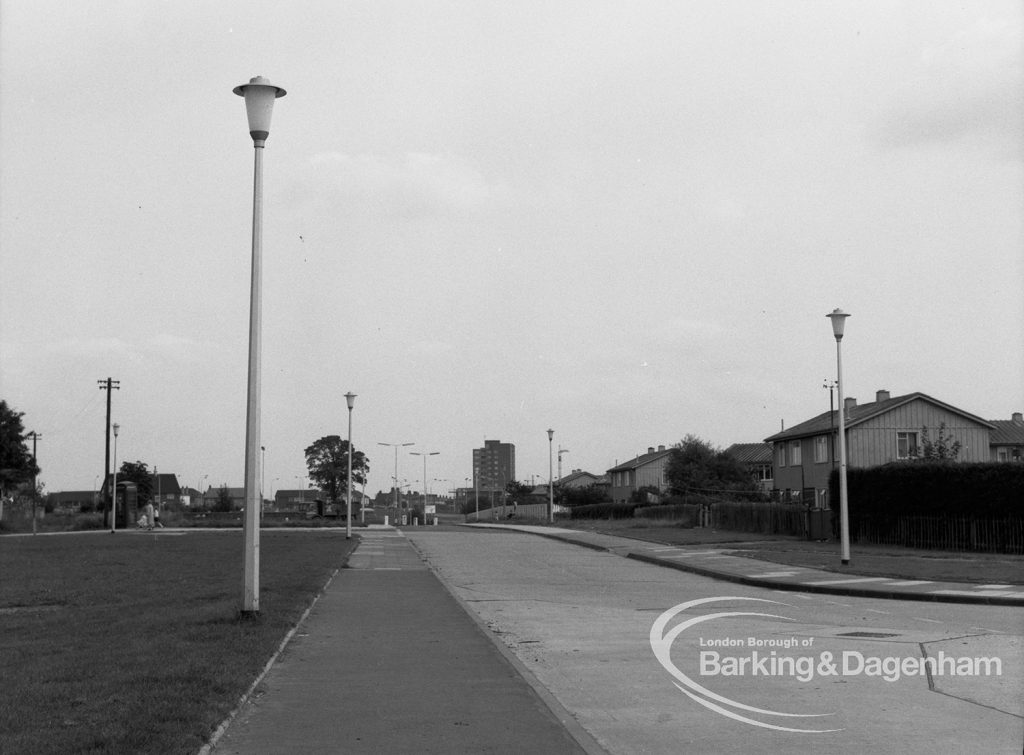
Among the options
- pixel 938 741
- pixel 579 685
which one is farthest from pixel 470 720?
pixel 938 741

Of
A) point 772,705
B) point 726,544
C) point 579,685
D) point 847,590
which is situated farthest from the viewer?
point 726,544

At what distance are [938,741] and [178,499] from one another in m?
146

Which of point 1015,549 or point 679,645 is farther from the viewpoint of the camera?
point 1015,549

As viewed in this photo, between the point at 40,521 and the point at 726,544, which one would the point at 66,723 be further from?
the point at 40,521

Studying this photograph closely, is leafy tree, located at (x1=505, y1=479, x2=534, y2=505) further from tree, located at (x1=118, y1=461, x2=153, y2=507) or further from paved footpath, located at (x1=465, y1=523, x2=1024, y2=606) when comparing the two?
paved footpath, located at (x1=465, y1=523, x2=1024, y2=606)

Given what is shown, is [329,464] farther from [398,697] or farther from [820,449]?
[398,697]

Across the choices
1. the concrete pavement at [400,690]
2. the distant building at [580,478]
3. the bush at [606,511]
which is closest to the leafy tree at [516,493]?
the distant building at [580,478]

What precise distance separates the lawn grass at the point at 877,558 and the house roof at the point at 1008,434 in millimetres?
31572

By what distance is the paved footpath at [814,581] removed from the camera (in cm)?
1908

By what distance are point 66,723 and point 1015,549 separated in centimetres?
2848

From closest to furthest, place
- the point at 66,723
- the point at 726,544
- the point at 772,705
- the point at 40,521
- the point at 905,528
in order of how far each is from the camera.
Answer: the point at 66,723, the point at 772,705, the point at 905,528, the point at 726,544, the point at 40,521

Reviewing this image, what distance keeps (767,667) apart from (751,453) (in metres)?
85.9

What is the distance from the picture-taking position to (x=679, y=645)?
12.8 metres

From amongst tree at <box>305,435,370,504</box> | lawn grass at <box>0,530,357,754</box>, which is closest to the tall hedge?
lawn grass at <box>0,530,357,754</box>
